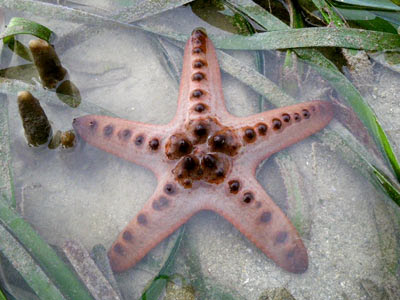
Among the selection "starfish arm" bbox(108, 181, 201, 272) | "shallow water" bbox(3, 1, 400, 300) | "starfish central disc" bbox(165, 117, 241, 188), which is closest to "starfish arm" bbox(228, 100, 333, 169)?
"starfish central disc" bbox(165, 117, 241, 188)

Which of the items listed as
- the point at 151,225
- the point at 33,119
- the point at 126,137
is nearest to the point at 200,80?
the point at 126,137

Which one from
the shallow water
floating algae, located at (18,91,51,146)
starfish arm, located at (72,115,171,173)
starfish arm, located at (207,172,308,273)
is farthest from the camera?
starfish arm, located at (72,115,171,173)

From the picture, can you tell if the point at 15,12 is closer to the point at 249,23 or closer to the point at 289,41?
the point at 249,23

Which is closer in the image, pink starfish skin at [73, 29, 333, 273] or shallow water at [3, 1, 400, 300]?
pink starfish skin at [73, 29, 333, 273]

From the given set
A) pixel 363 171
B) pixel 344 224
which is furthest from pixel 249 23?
pixel 344 224

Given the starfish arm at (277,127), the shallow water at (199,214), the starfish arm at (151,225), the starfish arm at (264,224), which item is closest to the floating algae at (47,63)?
the shallow water at (199,214)

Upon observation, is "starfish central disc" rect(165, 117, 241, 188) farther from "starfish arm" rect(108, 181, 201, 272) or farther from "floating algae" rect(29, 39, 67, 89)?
"floating algae" rect(29, 39, 67, 89)

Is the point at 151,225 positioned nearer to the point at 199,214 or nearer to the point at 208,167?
the point at 199,214
